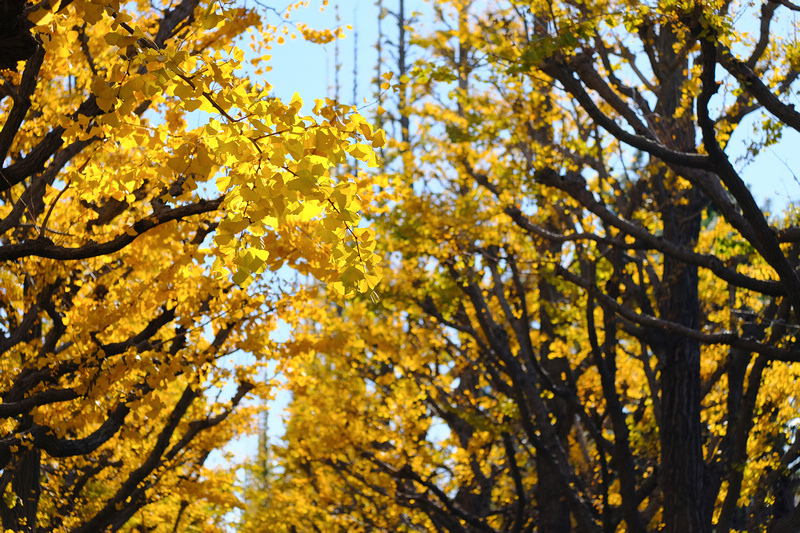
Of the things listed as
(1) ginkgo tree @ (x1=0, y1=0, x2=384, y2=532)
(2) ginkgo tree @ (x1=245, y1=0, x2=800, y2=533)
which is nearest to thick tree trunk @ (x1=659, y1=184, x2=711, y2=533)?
(2) ginkgo tree @ (x1=245, y1=0, x2=800, y2=533)

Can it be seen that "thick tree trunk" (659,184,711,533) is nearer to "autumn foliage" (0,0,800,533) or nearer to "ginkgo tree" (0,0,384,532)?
"autumn foliage" (0,0,800,533)

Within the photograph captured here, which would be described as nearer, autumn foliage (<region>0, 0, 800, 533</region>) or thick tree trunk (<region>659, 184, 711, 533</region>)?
autumn foliage (<region>0, 0, 800, 533</region>)

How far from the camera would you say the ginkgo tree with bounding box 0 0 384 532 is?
296 cm

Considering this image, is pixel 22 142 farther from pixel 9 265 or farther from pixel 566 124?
pixel 566 124

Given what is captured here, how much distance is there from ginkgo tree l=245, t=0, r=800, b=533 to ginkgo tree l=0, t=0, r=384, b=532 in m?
1.82

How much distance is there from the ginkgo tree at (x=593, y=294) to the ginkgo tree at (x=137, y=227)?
5.96ft

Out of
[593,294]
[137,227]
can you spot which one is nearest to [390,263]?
[593,294]

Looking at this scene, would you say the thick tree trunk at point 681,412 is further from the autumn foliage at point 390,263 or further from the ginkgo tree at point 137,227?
the ginkgo tree at point 137,227

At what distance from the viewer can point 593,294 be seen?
7.57 meters

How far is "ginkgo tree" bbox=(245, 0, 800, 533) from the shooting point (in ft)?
21.1

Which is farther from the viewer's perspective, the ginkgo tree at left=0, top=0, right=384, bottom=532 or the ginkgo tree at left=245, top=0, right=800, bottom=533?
the ginkgo tree at left=245, top=0, right=800, bottom=533

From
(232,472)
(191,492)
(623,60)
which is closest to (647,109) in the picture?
(623,60)

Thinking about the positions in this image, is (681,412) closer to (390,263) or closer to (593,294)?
(593,294)

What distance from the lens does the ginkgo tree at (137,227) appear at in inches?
117
